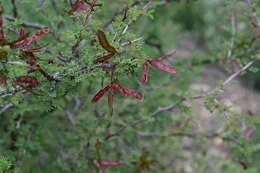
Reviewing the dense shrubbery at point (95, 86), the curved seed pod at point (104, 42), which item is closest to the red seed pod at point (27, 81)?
the dense shrubbery at point (95, 86)

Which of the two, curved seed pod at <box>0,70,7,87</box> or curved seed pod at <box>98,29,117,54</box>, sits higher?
curved seed pod at <box>98,29,117,54</box>

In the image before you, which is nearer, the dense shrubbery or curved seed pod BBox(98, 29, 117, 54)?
curved seed pod BBox(98, 29, 117, 54)

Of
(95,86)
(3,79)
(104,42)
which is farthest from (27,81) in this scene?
(95,86)

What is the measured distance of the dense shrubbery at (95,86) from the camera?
116 cm

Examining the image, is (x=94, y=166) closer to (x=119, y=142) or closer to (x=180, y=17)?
(x=119, y=142)

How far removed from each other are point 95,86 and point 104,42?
106cm

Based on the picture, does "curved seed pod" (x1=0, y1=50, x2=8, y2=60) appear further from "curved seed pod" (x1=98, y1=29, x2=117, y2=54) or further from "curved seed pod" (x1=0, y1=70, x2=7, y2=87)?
"curved seed pod" (x1=98, y1=29, x2=117, y2=54)

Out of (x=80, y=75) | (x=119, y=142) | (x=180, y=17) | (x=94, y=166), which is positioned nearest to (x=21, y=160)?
(x=94, y=166)

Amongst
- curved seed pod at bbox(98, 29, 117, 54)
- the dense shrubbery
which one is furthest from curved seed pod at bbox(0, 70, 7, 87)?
curved seed pod at bbox(98, 29, 117, 54)

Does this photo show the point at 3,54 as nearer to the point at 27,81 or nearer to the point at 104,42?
the point at 27,81

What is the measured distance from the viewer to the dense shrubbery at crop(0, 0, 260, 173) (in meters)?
1.16

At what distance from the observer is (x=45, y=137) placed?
8.02ft

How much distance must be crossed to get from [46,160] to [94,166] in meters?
0.83

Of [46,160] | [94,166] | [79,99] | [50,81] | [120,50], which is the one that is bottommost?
[46,160]
